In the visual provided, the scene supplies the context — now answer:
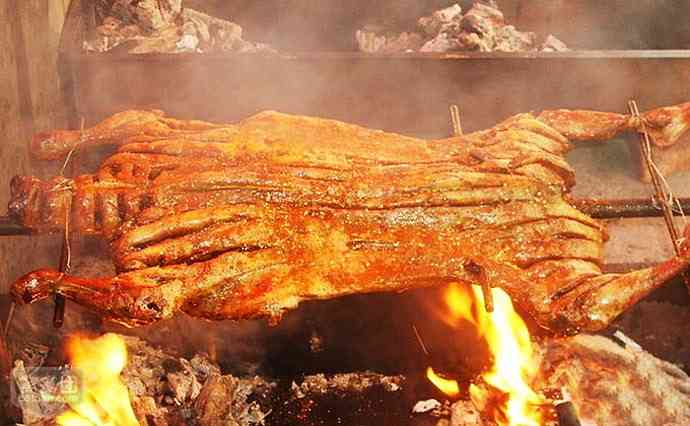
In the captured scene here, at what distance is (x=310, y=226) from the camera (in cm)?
368

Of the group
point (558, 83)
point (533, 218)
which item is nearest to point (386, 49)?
point (558, 83)

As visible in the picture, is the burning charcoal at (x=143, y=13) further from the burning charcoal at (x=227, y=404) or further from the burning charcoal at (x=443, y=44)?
the burning charcoal at (x=227, y=404)

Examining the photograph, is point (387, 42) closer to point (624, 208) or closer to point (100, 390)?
point (624, 208)

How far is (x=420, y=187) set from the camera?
3.92 m

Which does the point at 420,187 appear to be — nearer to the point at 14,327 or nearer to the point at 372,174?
the point at 372,174

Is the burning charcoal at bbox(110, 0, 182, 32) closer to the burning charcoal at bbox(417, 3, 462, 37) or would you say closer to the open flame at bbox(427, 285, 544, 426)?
the burning charcoal at bbox(417, 3, 462, 37)

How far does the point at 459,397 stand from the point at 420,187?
188cm

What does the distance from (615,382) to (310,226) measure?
252 cm

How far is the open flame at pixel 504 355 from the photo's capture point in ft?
14.2

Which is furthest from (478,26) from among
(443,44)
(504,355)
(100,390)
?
(100,390)

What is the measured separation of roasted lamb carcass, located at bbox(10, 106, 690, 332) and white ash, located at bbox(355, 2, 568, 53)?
8.86 ft

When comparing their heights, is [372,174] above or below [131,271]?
above

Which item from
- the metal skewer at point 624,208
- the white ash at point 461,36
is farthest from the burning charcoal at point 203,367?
the white ash at point 461,36

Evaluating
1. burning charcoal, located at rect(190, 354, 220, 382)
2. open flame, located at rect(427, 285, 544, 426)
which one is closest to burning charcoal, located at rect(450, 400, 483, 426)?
open flame, located at rect(427, 285, 544, 426)
